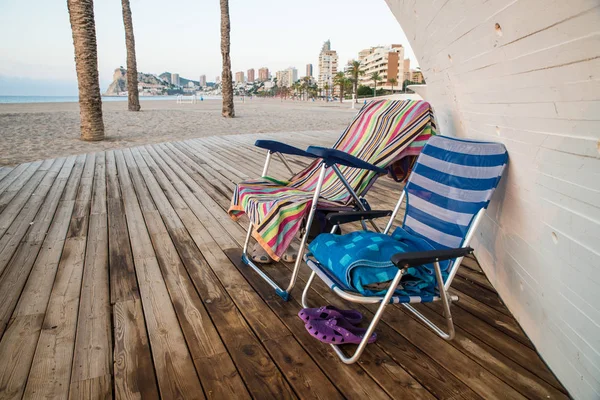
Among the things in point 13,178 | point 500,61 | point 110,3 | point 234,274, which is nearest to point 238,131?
point 13,178

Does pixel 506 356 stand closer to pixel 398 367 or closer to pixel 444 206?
pixel 398 367

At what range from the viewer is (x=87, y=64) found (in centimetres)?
852

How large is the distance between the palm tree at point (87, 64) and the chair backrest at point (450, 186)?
28.4 feet

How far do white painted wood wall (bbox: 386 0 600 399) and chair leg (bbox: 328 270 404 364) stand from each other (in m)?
0.62

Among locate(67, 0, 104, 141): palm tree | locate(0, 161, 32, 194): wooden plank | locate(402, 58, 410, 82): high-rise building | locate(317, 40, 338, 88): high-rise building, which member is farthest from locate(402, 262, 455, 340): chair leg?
locate(317, 40, 338, 88): high-rise building

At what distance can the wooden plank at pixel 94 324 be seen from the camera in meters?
1.52

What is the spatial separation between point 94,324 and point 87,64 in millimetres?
8341

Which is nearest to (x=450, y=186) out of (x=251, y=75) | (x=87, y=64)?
(x=87, y=64)

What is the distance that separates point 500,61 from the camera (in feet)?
5.79

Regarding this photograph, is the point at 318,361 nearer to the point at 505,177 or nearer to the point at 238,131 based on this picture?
the point at 505,177

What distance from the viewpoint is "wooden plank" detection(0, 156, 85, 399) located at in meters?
1.51

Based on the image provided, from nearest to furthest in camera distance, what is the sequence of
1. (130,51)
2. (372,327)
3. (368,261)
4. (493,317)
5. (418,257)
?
(418,257) < (372,327) < (368,261) < (493,317) < (130,51)

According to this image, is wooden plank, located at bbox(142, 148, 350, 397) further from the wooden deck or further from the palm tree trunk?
the palm tree trunk

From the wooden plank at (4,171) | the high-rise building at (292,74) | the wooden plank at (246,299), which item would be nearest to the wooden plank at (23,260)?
the wooden plank at (246,299)
